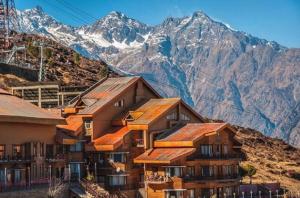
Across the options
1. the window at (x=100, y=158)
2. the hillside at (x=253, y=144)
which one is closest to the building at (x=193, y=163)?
the window at (x=100, y=158)

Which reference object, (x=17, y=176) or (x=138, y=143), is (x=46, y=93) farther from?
(x=17, y=176)

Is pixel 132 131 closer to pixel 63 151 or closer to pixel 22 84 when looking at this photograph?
pixel 63 151

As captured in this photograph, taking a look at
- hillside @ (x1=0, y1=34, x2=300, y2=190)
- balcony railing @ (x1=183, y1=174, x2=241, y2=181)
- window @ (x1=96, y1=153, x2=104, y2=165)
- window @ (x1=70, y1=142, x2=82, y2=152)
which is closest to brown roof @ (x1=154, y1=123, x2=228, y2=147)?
balcony railing @ (x1=183, y1=174, x2=241, y2=181)

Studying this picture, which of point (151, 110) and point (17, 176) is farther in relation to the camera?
point (151, 110)

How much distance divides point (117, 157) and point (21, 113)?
17081mm

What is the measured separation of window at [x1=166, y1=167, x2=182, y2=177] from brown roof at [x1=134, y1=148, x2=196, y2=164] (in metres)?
1.76

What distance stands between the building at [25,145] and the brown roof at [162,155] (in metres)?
11.5

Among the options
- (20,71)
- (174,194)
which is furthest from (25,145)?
(20,71)

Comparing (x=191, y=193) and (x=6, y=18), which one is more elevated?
(x=6, y=18)

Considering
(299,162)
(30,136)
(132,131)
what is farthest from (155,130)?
(299,162)

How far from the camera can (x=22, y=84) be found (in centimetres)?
11900

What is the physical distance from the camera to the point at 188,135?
90062mm

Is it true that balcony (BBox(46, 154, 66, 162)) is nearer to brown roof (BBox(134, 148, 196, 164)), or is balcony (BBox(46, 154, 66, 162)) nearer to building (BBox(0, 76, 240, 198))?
building (BBox(0, 76, 240, 198))

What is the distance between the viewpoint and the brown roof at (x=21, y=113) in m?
75.2
